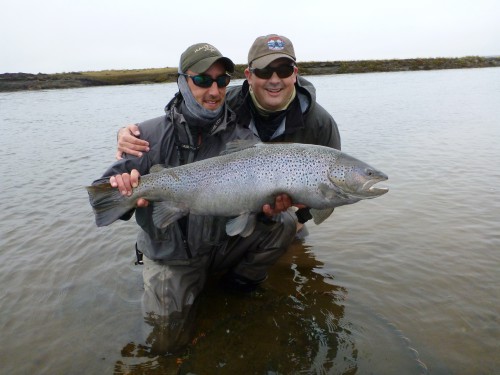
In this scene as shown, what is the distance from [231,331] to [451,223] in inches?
158

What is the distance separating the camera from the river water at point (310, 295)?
366 centimetres

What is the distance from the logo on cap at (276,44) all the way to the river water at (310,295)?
8.88 feet

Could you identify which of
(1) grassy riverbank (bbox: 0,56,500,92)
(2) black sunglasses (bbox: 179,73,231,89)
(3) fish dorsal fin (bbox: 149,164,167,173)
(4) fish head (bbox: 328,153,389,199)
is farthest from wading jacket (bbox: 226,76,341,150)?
(1) grassy riverbank (bbox: 0,56,500,92)

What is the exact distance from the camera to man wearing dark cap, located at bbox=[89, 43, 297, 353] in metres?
3.96

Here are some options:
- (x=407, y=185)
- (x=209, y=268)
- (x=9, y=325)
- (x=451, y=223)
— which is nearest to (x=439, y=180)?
(x=407, y=185)

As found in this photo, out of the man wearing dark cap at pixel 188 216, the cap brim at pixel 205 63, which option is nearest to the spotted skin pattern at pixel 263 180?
the man wearing dark cap at pixel 188 216

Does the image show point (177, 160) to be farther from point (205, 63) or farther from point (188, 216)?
point (205, 63)

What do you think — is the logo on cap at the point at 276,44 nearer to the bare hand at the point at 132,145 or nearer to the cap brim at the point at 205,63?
the cap brim at the point at 205,63

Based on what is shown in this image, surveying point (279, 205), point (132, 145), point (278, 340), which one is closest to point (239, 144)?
point (279, 205)

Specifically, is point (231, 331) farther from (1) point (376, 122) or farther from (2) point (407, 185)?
(1) point (376, 122)

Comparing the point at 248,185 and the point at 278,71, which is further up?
the point at 278,71

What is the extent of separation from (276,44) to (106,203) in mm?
2459

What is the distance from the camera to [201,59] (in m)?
3.95

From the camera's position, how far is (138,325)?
430 cm
